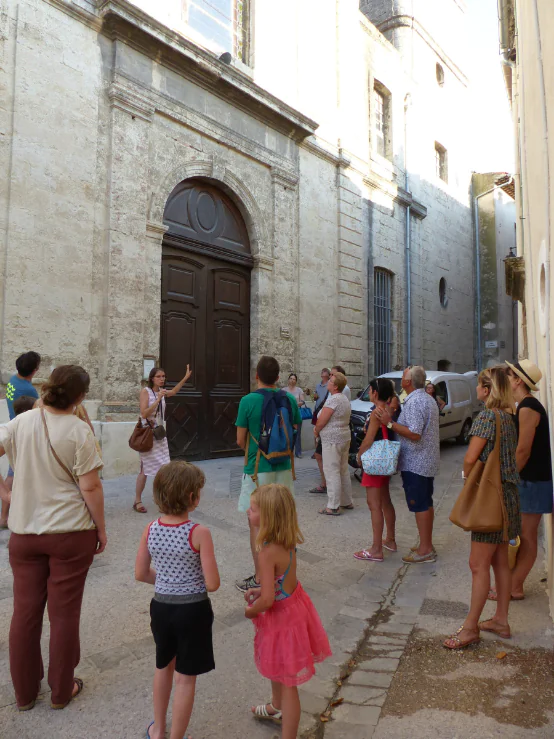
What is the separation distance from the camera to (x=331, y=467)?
6602 millimetres

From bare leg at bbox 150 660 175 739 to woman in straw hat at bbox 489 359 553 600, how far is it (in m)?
2.54

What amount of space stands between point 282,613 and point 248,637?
4.19 feet

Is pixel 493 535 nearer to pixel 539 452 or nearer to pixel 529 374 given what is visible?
pixel 539 452

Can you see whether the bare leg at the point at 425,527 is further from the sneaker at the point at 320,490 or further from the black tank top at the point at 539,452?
the sneaker at the point at 320,490

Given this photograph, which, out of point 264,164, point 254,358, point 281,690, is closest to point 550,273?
point 281,690

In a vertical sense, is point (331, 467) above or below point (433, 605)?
above

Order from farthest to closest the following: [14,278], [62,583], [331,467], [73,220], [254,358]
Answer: [254,358] < [73,220] < [14,278] < [331,467] < [62,583]

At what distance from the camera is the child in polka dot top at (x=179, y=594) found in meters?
2.22

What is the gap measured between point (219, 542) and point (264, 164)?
334 inches

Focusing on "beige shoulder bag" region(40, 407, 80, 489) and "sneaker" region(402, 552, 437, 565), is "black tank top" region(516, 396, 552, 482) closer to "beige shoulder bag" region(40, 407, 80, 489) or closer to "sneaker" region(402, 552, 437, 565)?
"sneaker" region(402, 552, 437, 565)

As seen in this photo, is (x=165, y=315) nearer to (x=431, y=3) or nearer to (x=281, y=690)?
(x=281, y=690)

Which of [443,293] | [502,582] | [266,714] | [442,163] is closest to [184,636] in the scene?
[266,714]

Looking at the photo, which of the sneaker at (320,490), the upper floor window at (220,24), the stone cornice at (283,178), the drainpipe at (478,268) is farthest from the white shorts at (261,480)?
the drainpipe at (478,268)

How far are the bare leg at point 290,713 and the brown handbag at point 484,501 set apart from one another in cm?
139
